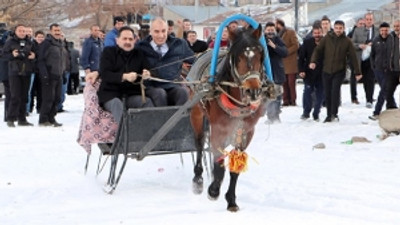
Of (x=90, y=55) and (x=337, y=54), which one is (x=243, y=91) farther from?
(x=90, y=55)

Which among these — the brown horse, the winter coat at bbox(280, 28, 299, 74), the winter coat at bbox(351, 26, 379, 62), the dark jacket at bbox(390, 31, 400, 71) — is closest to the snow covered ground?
the brown horse

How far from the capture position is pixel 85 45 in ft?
49.5

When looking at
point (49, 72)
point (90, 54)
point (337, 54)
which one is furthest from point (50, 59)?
point (337, 54)

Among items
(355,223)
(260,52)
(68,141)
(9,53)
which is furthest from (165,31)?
(9,53)

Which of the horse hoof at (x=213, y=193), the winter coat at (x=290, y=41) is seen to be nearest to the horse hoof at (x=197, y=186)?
the horse hoof at (x=213, y=193)

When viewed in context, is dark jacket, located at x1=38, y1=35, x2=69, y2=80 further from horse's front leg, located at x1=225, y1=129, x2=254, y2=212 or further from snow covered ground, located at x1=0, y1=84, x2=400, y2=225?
horse's front leg, located at x1=225, y1=129, x2=254, y2=212

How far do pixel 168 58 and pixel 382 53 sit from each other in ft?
22.6

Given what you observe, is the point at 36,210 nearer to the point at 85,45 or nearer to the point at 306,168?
the point at 306,168

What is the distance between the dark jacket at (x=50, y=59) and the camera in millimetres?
14680

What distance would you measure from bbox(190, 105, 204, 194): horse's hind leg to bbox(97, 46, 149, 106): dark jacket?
2.17 ft

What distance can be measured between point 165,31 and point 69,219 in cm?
259

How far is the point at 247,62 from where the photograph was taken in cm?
654

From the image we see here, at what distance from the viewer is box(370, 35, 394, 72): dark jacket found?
46.1ft

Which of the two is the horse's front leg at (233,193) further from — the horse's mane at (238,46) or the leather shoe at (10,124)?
the leather shoe at (10,124)
